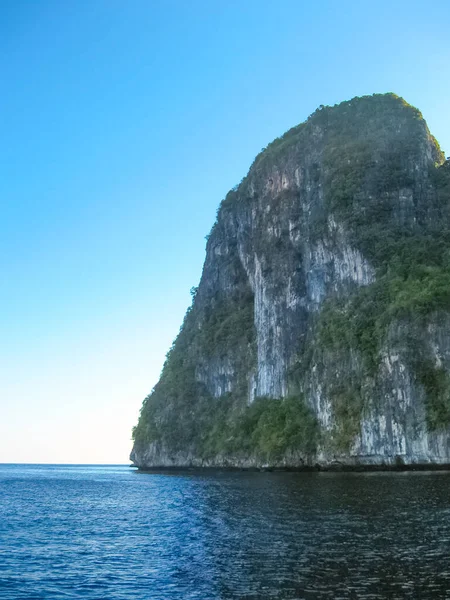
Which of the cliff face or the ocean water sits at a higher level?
the cliff face

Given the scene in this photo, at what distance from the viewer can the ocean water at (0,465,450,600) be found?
15906mm

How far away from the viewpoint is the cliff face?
65.2 m

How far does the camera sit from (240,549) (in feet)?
70.2

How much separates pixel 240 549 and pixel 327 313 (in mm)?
63985

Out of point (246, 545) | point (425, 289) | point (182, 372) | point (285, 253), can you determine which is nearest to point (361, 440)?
point (425, 289)

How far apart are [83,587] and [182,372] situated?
359 feet

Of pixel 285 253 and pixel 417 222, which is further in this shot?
pixel 285 253

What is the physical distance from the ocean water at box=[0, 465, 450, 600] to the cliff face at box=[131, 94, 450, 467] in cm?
2765

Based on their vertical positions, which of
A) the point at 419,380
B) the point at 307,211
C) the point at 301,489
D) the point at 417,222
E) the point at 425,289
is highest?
the point at 307,211

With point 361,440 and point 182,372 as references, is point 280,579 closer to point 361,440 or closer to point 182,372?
point 361,440

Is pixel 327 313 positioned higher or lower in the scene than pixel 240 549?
higher

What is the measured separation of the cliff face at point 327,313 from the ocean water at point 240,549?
90.7ft

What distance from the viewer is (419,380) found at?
6275 centimetres

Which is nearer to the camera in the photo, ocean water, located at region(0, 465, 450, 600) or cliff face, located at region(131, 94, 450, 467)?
ocean water, located at region(0, 465, 450, 600)
